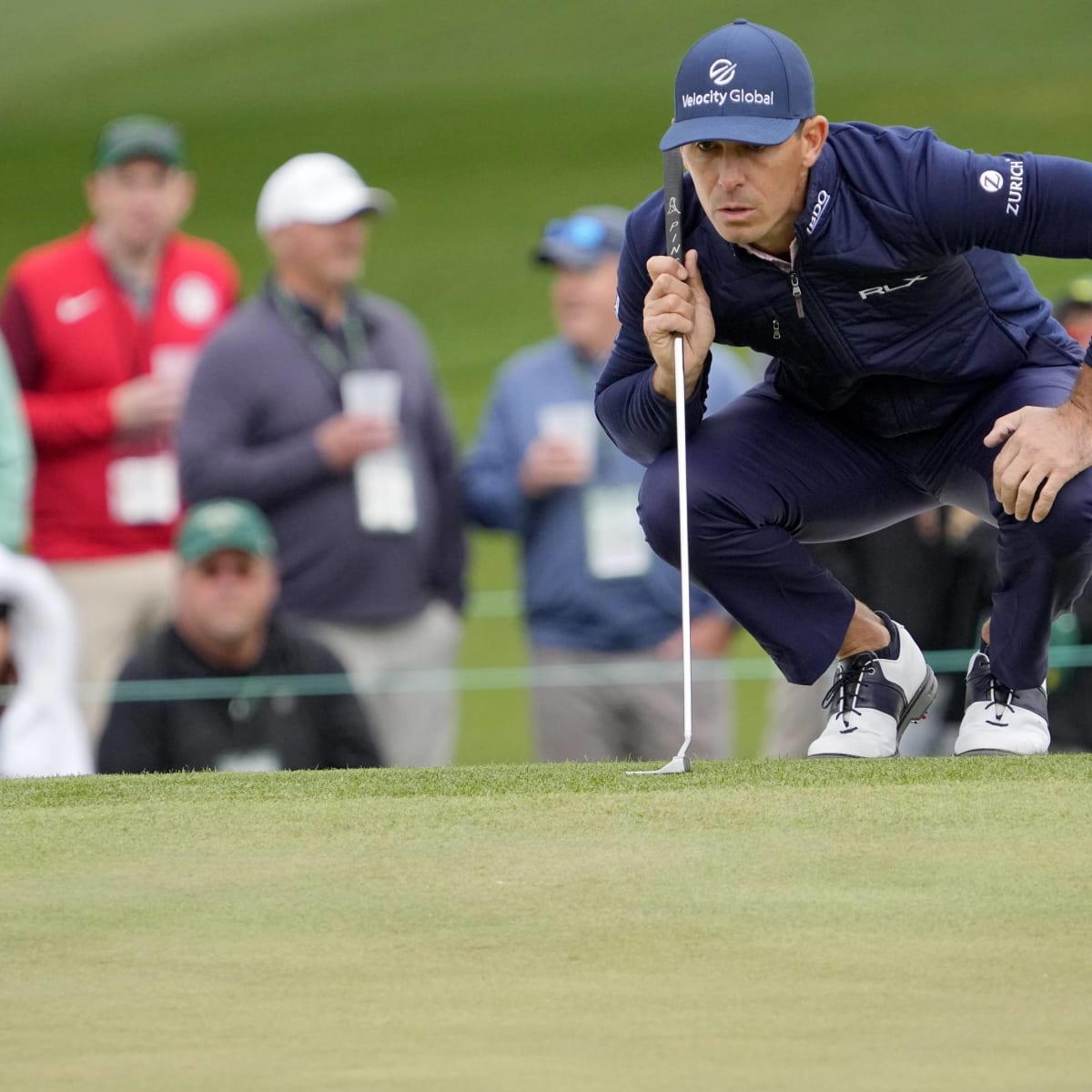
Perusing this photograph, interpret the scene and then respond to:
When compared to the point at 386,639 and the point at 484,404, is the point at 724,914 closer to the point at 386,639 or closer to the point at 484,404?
the point at 386,639

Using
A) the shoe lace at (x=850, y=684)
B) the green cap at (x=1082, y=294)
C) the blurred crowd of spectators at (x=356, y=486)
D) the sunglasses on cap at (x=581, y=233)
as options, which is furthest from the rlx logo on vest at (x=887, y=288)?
the green cap at (x=1082, y=294)

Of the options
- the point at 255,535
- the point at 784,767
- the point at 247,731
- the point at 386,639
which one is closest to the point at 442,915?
the point at 784,767

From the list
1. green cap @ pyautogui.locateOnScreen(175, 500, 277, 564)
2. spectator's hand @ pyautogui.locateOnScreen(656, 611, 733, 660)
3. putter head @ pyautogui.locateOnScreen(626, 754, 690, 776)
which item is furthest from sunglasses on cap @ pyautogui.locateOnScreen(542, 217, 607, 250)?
putter head @ pyautogui.locateOnScreen(626, 754, 690, 776)

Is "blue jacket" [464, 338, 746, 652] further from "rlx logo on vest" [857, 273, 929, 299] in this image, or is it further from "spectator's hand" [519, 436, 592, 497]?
"rlx logo on vest" [857, 273, 929, 299]

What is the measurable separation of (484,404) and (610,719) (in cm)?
890

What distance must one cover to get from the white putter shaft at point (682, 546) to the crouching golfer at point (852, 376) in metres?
0.05

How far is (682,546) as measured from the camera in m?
4.95

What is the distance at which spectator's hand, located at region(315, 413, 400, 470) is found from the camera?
7.56 metres

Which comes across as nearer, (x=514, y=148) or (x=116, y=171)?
(x=116, y=171)

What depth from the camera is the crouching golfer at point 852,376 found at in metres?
4.61

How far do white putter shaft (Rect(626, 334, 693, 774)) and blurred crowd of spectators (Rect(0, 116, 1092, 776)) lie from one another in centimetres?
239

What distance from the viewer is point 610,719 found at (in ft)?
24.7

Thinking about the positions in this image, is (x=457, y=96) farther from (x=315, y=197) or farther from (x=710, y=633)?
(x=710, y=633)

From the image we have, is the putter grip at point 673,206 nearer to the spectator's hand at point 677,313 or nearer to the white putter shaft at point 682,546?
the spectator's hand at point 677,313
